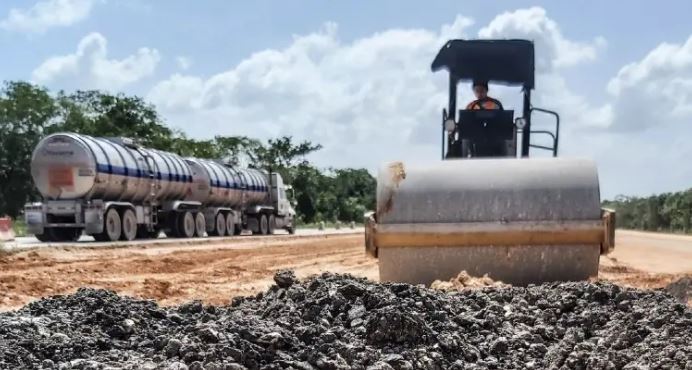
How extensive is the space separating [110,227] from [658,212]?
38.3 metres

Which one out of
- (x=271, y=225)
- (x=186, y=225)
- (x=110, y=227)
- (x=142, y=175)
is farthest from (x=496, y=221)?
(x=271, y=225)

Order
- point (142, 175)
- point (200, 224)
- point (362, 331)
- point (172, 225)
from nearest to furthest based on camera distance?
point (362, 331)
point (142, 175)
point (172, 225)
point (200, 224)

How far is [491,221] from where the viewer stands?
8266 mm

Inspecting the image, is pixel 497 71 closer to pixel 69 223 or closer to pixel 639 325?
pixel 639 325

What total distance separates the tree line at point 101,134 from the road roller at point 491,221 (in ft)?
102

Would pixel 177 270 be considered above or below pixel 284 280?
below

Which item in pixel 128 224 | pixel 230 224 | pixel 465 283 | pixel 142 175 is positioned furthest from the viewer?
pixel 230 224

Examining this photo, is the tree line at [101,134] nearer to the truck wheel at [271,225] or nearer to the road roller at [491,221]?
the truck wheel at [271,225]

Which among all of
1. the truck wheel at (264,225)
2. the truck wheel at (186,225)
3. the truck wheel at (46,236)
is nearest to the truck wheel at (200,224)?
the truck wheel at (186,225)

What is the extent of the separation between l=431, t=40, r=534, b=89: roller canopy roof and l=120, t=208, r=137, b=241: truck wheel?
18893mm

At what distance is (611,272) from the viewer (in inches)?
535

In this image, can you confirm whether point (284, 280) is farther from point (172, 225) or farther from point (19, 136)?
point (19, 136)

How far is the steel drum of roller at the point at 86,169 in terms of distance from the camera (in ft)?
83.8

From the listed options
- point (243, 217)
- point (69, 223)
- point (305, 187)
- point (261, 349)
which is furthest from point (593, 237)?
point (305, 187)
